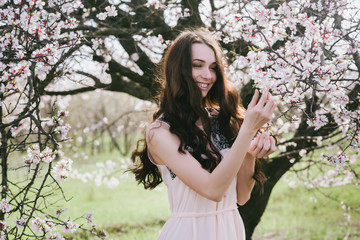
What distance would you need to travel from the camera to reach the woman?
1793 millimetres

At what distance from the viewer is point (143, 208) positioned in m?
9.16

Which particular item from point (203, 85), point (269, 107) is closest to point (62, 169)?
point (203, 85)

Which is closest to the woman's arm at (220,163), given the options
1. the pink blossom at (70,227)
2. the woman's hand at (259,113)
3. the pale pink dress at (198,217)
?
the woman's hand at (259,113)

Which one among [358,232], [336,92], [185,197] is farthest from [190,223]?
[358,232]

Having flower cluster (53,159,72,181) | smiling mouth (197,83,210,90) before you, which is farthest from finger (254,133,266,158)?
flower cluster (53,159,72,181)

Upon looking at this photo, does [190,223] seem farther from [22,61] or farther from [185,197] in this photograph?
[22,61]

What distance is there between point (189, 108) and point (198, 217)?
55cm

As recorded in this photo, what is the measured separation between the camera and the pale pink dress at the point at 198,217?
1920mm

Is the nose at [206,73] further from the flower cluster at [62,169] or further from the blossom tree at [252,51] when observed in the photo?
the flower cluster at [62,169]

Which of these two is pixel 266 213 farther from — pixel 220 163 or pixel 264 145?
pixel 220 163

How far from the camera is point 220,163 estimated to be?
1708 mm

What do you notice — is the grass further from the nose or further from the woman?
the nose

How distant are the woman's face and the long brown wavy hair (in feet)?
0.08

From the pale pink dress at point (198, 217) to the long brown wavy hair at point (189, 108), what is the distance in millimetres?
160
